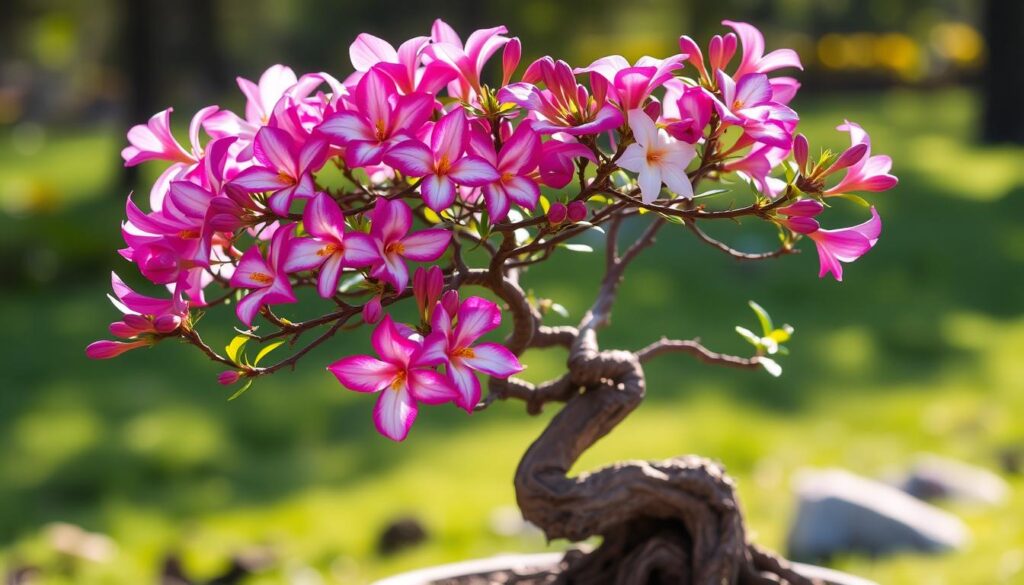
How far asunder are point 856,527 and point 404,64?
10.3 ft

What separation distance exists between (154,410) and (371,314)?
5.01 meters

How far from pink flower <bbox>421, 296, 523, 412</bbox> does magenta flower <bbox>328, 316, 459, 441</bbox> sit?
0.06 feet

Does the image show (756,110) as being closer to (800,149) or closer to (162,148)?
(800,149)

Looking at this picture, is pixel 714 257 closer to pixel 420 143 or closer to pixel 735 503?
pixel 735 503

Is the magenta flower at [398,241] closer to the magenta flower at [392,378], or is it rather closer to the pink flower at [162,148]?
the magenta flower at [392,378]

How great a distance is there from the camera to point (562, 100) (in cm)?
183

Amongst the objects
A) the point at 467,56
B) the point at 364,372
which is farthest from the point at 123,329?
the point at 467,56

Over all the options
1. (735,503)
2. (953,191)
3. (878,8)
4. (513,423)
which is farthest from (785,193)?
(878,8)

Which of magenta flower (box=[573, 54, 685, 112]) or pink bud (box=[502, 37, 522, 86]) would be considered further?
pink bud (box=[502, 37, 522, 86])

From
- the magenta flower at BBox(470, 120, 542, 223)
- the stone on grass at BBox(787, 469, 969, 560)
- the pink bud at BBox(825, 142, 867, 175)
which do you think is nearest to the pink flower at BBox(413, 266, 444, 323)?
the magenta flower at BBox(470, 120, 542, 223)

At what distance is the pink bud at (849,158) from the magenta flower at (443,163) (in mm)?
499

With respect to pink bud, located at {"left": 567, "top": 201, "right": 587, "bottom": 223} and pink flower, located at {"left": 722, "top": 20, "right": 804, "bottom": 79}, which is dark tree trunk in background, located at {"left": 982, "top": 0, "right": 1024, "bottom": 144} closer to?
pink flower, located at {"left": 722, "top": 20, "right": 804, "bottom": 79}

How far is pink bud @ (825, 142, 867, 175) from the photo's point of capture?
193cm

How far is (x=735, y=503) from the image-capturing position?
100 inches
